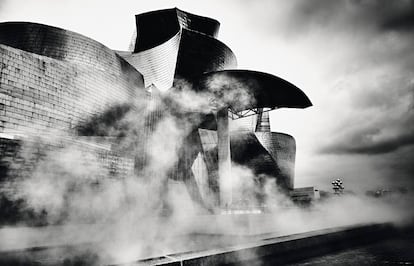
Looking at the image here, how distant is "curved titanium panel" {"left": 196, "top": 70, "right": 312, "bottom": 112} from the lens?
39.1 feet

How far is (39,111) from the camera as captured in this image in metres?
8.62

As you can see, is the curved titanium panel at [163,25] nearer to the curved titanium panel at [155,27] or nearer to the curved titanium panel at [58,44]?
the curved titanium panel at [155,27]

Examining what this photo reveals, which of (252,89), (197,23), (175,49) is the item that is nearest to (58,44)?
(175,49)

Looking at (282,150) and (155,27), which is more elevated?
(155,27)

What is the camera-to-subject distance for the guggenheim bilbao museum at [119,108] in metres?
Result: 8.02

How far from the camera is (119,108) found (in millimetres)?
12836

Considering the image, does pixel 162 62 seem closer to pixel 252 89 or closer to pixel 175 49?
pixel 175 49

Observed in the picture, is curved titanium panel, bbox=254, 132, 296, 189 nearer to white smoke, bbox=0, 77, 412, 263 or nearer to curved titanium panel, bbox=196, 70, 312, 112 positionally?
white smoke, bbox=0, 77, 412, 263

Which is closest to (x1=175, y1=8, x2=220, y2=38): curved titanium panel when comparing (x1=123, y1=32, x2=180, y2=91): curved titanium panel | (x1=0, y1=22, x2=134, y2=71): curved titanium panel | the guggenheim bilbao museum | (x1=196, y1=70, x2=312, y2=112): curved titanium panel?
(x1=123, y1=32, x2=180, y2=91): curved titanium panel

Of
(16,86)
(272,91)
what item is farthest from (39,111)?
(272,91)

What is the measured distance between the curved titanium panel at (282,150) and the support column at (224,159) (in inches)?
757

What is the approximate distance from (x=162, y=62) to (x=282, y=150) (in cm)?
2213

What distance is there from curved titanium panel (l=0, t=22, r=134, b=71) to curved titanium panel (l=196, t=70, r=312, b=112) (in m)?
6.56

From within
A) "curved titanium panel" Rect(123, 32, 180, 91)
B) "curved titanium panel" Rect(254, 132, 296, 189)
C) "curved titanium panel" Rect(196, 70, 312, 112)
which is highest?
"curved titanium panel" Rect(123, 32, 180, 91)
